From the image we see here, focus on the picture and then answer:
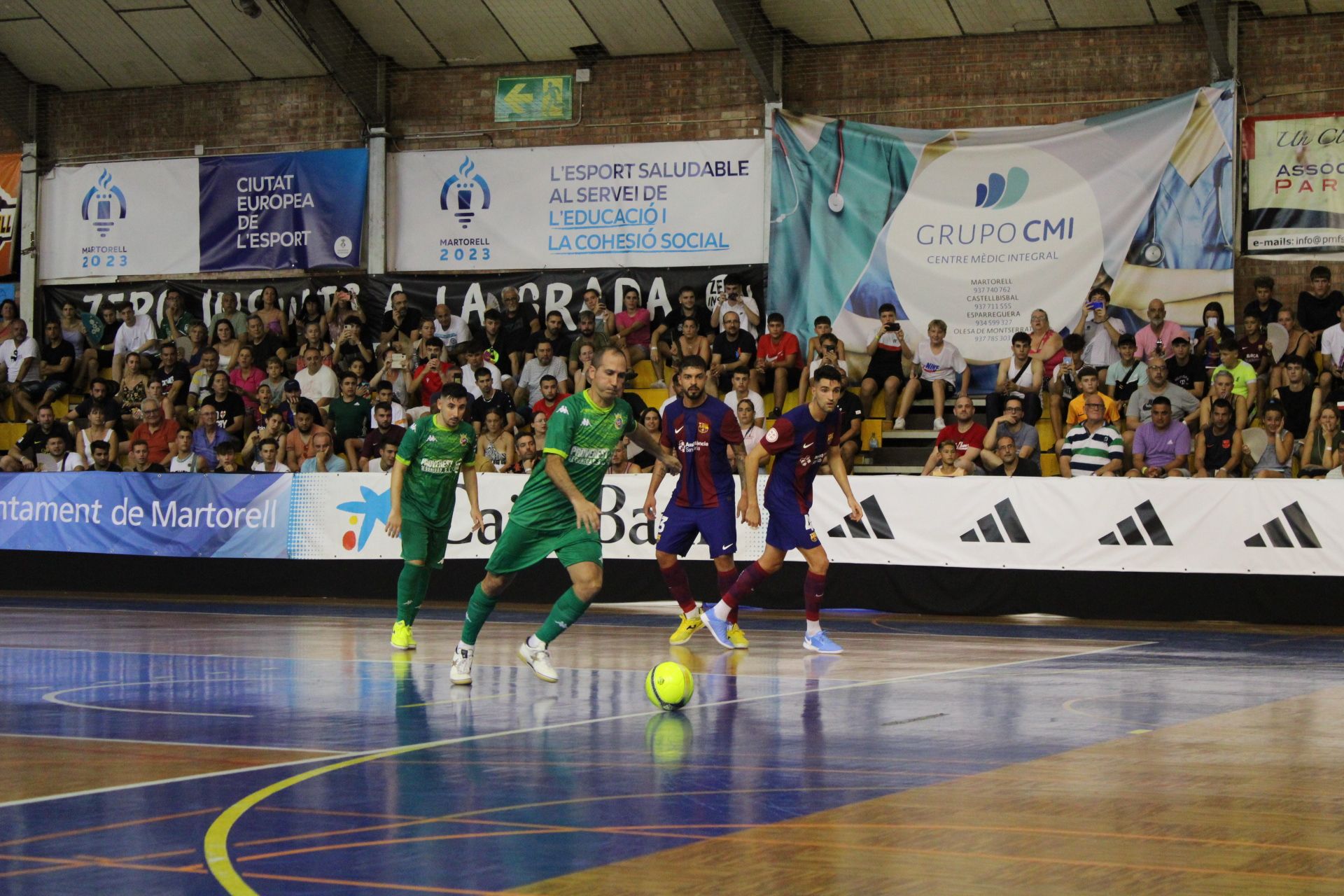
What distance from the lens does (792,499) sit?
13320mm

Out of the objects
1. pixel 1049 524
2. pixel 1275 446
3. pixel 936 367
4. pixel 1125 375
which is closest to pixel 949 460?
pixel 1049 524

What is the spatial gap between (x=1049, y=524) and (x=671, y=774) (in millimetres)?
10586

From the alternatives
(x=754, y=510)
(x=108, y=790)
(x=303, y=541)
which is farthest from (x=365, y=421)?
(x=108, y=790)

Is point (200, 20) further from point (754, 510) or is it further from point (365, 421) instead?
point (754, 510)

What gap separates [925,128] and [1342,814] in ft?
61.0

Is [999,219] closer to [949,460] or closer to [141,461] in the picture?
[949,460]

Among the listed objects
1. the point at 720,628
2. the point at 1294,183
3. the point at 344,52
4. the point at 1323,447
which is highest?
the point at 344,52

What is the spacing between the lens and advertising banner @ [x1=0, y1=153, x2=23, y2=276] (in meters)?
27.8

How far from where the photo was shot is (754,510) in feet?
41.8

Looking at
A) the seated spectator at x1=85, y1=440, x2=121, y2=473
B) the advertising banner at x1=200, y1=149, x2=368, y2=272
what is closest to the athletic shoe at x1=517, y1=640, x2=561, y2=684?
the seated spectator at x1=85, y1=440, x2=121, y2=473

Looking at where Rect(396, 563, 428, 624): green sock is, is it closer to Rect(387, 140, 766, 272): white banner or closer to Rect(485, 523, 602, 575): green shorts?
Rect(485, 523, 602, 575): green shorts

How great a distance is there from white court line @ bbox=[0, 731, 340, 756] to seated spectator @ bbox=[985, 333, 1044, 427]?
42.2 feet

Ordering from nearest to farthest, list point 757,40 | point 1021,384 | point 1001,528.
Answer: 1. point 1001,528
2. point 1021,384
3. point 757,40

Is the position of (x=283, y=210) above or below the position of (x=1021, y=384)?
above
